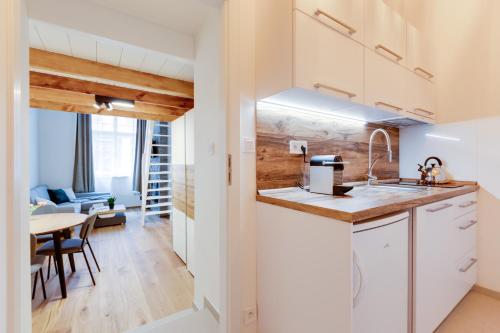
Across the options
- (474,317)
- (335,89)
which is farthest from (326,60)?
(474,317)

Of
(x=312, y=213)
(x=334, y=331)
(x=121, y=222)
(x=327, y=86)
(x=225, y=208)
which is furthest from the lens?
(x=121, y=222)

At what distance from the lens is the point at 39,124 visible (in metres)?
5.62

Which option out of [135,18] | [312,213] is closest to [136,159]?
[135,18]

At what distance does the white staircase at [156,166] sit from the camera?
177 inches

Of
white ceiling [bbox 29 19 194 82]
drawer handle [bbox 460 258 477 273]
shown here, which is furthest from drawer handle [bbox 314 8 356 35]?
drawer handle [bbox 460 258 477 273]

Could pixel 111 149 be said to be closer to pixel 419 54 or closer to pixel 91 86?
pixel 91 86

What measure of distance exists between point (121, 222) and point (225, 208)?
4390 millimetres

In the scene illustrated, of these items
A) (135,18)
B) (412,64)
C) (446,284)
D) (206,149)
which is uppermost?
(135,18)

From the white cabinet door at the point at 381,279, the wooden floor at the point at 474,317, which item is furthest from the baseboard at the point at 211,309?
the wooden floor at the point at 474,317

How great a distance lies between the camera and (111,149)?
654 cm

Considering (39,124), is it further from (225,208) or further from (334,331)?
(334,331)

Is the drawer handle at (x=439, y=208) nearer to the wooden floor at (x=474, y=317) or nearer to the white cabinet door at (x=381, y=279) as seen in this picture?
the white cabinet door at (x=381, y=279)

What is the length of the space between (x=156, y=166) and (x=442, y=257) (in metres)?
5.16

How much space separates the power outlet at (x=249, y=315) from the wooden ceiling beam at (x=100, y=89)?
9.33ft
